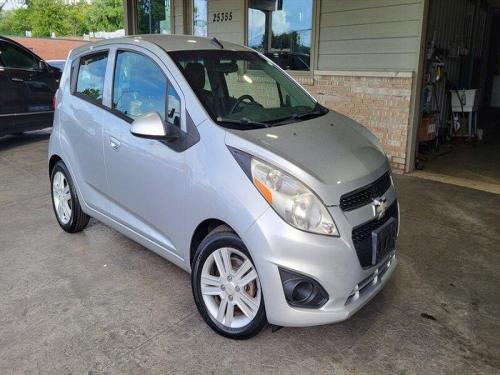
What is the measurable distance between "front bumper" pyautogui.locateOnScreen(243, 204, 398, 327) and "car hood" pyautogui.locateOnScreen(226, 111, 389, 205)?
0.20m

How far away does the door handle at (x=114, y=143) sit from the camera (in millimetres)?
3184

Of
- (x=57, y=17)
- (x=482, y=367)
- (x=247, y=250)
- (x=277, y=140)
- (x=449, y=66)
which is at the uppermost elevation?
(x=57, y=17)

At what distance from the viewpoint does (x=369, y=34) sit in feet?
20.3

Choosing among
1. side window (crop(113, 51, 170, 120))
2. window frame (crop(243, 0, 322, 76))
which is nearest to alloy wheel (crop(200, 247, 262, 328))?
side window (crop(113, 51, 170, 120))

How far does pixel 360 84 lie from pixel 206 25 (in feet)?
13.0

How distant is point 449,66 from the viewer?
8.03 m

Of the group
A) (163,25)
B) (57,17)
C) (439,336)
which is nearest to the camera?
(439,336)

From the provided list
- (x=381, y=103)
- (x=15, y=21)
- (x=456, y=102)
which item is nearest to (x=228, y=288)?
(x=381, y=103)

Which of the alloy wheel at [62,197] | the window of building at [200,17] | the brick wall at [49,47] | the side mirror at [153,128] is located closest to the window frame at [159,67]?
the side mirror at [153,128]

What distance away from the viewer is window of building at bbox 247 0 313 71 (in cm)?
712

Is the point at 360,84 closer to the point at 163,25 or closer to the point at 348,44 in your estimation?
the point at 348,44

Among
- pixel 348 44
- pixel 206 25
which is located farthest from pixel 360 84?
pixel 206 25

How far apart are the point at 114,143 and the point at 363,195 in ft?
5.89

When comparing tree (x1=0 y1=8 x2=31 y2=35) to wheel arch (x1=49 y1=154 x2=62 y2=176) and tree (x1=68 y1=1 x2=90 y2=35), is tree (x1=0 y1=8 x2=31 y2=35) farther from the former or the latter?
wheel arch (x1=49 y1=154 x2=62 y2=176)
